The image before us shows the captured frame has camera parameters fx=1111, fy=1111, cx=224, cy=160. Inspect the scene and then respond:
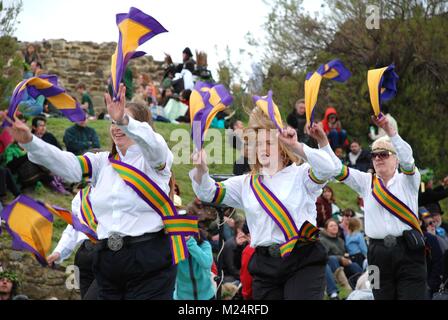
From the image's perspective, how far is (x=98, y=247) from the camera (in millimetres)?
7422

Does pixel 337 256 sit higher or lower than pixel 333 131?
lower

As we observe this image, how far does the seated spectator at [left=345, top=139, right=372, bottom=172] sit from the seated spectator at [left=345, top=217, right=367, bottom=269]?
273 centimetres

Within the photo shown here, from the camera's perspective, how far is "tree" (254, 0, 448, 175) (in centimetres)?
2175

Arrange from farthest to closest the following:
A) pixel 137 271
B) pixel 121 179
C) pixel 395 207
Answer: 1. pixel 395 207
2. pixel 121 179
3. pixel 137 271

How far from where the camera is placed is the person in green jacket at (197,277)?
934cm

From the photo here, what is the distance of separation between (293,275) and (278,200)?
56cm

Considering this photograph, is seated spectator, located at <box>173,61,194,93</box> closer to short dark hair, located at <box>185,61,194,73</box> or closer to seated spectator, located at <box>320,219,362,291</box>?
short dark hair, located at <box>185,61,194,73</box>

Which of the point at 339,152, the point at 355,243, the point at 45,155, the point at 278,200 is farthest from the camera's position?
the point at 339,152

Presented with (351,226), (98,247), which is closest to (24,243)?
(98,247)

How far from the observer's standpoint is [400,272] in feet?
30.4

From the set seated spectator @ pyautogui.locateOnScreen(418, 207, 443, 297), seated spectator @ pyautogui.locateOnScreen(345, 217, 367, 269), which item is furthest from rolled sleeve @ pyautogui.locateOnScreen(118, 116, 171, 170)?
seated spectator @ pyautogui.locateOnScreen(345, 217, 367, 269)

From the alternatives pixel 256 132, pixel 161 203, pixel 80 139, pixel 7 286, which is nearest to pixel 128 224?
pixel 161 203

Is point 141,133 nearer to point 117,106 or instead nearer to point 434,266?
point 117,106

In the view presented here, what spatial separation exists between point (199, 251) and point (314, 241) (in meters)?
1.43
